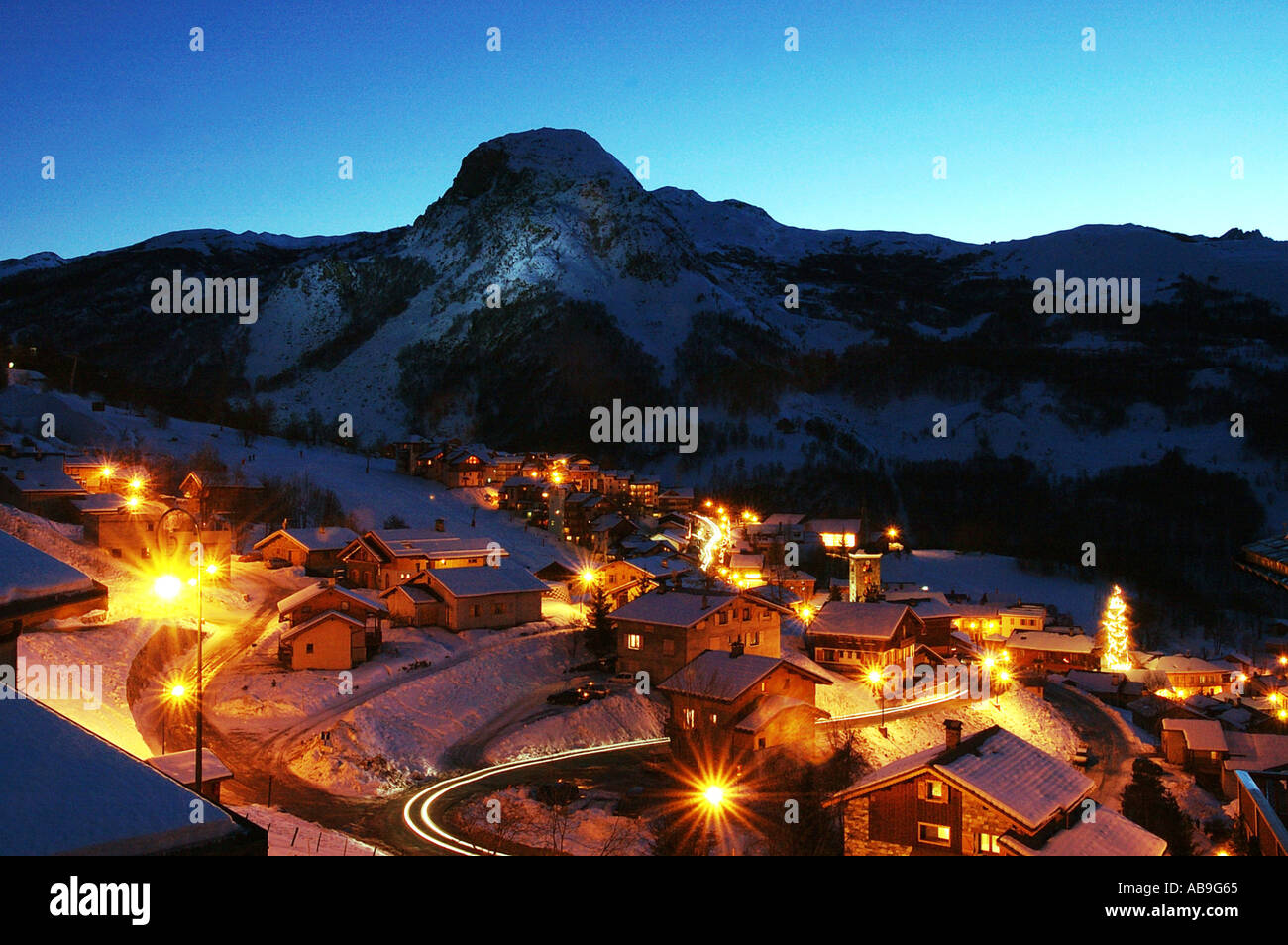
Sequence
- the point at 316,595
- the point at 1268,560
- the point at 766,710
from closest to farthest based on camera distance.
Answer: the point at 1268,560
the point at 766,710
the point at 316,595

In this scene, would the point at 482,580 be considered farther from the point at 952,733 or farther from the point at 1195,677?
the point at 1195,677

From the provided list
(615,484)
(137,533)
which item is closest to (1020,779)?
(137,533)

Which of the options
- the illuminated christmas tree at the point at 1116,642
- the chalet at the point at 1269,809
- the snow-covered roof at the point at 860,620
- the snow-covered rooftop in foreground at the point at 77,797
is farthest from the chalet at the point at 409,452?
the snow-covered rooftop in foreground at the point at 77,797

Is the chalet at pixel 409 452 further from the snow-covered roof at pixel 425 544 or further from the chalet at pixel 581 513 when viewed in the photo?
the snow-covered roof at pixel 425 544

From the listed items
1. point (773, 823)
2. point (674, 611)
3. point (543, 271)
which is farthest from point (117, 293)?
point (773, 823)

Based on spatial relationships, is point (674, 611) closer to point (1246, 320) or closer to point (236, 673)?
point (236, 673)

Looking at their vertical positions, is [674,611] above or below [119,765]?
below
